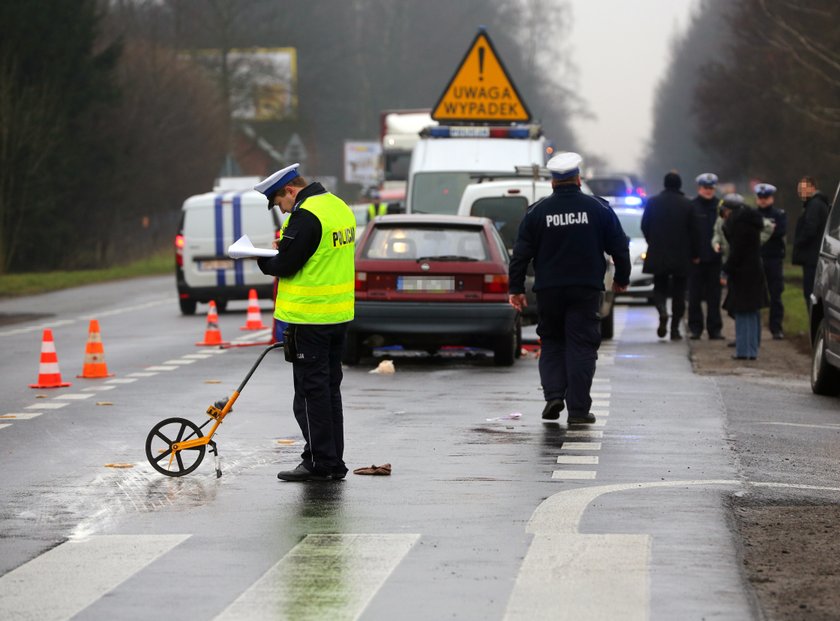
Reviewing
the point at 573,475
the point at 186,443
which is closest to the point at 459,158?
the point at 186,443

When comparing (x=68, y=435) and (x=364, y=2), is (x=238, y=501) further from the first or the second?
(x=364, y=2)

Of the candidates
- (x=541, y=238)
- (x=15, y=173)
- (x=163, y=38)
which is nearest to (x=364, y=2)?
(x=163, y=38)

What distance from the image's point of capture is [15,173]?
4612 cm

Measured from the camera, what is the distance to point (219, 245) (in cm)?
2950

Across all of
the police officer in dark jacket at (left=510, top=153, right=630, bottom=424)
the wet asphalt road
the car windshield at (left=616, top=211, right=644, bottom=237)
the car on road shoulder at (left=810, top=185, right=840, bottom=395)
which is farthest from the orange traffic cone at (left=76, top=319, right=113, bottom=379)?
the car windshield at (left=616, top=211, right=644, bottom=237)

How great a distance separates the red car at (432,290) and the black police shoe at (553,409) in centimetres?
493

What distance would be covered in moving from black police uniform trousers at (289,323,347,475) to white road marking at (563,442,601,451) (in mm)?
1850

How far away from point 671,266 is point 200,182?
139ft

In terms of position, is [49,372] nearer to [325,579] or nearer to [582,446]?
[582,446]

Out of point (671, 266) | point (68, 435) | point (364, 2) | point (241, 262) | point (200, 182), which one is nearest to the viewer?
point (68, 435)

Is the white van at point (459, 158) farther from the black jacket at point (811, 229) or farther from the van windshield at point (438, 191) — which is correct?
the black jacket at point (811, 229)

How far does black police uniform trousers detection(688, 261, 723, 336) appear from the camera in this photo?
22.8 meters

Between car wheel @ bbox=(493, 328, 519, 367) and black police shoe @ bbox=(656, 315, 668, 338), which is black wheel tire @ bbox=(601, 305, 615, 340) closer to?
black police shoe @ bbox=(656, 315, 668, 338)

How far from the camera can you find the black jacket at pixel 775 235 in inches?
901
